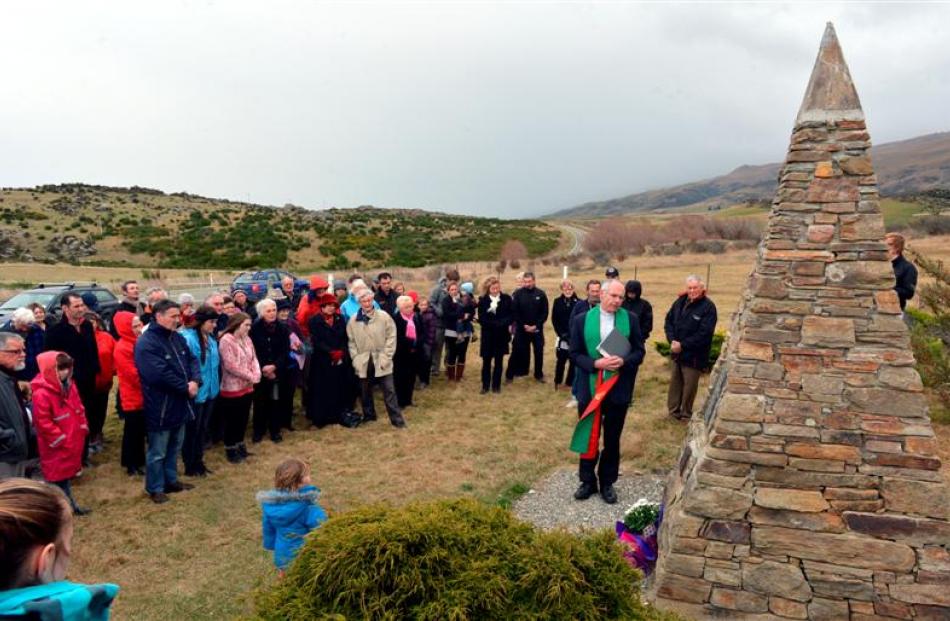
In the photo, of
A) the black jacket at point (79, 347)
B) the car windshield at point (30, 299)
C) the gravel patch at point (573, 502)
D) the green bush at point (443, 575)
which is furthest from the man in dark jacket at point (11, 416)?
the car windshield at point (30, 299)

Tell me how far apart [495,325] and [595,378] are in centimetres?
420

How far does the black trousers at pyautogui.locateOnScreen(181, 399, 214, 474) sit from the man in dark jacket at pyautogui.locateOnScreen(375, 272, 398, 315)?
11.3 ft

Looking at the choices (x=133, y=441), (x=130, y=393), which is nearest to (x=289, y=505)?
(x=130, y=393)

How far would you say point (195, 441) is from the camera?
652cm

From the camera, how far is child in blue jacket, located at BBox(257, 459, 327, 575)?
12.5ft

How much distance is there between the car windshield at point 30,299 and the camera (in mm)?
13570

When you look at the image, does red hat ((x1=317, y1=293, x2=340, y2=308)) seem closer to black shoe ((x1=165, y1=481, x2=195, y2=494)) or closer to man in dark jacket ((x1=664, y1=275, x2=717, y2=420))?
black shoe ((x1=165, y1=481, x2=195, y2=494))

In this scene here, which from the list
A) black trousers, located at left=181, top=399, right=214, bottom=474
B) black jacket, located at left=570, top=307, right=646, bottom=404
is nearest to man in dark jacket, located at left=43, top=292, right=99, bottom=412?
black trousers, located at left=181, top=399, right=214, bottom=474

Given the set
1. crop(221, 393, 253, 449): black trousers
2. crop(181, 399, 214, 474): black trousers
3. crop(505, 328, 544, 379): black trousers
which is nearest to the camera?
crop(181, 399, 214, 474): black trousers

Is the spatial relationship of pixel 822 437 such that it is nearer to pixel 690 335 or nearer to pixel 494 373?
pixel 690 335

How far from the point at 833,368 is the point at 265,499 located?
155 inches

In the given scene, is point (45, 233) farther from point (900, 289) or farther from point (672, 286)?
point (900, 289)

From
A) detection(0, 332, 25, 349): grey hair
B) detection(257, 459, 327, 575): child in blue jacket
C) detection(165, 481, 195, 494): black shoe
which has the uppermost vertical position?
detection(0, 332, 25, 349): grey hair

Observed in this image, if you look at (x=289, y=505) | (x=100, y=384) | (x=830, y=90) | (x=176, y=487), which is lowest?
(x=176, y=487)
